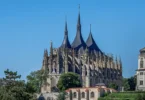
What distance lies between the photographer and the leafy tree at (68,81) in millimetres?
91125

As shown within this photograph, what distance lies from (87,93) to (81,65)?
2467 cm

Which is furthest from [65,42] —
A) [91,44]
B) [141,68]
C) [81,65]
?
[141,68]

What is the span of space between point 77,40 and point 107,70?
39.4ft

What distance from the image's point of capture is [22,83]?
198 ft

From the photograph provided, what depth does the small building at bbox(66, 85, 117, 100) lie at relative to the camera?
77756mm

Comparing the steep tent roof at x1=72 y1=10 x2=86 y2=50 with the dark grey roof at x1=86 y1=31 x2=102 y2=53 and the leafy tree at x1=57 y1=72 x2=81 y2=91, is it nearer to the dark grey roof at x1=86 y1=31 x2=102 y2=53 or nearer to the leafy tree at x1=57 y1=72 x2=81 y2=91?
the dark grey roof at x1=86 y1=31 x2=102 y2=53

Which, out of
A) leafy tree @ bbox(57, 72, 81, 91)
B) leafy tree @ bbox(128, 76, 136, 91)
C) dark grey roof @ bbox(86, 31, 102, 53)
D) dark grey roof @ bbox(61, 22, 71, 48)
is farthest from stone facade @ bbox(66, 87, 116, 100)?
dark grey roof @ bbox(86, 31, 102, 53)

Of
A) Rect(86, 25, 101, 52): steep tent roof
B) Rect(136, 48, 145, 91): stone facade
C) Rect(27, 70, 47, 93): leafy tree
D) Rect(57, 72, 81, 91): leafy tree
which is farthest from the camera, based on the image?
Rect(86, 25, 101, 52): steep tent roof

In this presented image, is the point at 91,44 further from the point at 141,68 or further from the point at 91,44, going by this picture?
the point at 141,68

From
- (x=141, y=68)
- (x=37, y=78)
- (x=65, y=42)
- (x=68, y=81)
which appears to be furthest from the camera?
(x=65, y=42)

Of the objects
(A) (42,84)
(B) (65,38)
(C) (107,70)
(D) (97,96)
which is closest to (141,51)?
(D) (97,96)

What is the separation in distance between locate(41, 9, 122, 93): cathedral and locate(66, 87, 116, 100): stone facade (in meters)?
15.4

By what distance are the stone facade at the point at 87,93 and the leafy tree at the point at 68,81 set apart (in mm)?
9400

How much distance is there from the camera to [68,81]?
299ft
